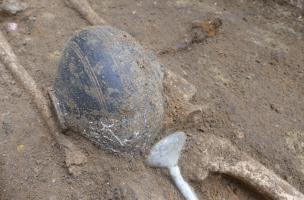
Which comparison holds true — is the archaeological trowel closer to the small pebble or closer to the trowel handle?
the trowel handle

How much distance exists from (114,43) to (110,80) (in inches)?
10.5

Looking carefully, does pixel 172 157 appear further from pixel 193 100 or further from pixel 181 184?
pixel 193 100

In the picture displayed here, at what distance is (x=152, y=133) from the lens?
302cm

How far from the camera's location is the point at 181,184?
9.70 ft

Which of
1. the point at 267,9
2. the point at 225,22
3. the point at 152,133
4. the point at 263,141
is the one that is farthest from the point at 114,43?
the point at 267,9

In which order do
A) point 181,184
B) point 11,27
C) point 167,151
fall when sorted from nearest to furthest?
point 181,184
point 167,151
point 11,27

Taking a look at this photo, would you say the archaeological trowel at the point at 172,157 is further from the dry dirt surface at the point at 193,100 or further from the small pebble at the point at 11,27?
the small pebble at the point at 11,27

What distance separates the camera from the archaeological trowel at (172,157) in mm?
2949

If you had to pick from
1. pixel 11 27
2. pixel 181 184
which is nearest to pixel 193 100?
pixel 181 184

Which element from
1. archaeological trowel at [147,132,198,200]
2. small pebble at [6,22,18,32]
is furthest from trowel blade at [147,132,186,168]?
small pebble at [6,22,18,32]

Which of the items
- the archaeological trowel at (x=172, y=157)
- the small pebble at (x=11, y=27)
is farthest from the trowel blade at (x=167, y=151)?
the small pebble at (x=11, y=27)

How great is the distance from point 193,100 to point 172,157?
671mm

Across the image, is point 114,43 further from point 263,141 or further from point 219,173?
point 263,141

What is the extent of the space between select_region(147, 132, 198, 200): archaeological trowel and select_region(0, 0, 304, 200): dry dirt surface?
0.05m
